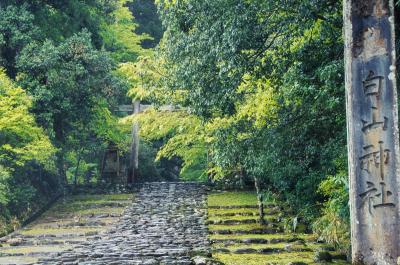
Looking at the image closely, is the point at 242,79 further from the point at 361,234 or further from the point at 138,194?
the point at 138,194

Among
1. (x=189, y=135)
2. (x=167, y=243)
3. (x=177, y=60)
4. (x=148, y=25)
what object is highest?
(x=148, y=25)

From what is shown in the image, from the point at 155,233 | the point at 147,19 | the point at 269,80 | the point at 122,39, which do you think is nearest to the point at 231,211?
the point at 155,233

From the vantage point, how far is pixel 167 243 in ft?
39.0

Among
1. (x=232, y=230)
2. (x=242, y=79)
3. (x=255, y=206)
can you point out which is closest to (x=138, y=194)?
(x=255, y=206)

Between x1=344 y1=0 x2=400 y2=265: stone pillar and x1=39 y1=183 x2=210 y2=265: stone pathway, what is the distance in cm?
359

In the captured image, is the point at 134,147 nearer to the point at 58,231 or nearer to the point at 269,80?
the point at 58,231

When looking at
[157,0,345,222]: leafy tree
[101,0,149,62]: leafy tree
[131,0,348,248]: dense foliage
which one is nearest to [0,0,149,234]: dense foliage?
[101,0,149,62]: leafy tree

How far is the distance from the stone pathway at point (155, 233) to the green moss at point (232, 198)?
355mm

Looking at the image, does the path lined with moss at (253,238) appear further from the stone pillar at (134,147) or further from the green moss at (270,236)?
the stone pillar at (134,147)

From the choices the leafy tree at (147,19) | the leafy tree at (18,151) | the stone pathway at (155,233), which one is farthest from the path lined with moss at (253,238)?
the leafy tree at (147,19)

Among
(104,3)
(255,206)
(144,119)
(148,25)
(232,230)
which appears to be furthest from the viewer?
(148,25)

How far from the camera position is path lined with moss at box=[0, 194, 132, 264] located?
11.8 metres

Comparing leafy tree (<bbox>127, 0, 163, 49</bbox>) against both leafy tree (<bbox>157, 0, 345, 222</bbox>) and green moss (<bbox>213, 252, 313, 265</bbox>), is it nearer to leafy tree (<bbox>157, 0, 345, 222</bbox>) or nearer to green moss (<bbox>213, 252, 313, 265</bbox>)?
→ leafy tree (<bbox>157, 0, 345, 222</bbox>)

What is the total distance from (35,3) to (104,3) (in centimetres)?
266
